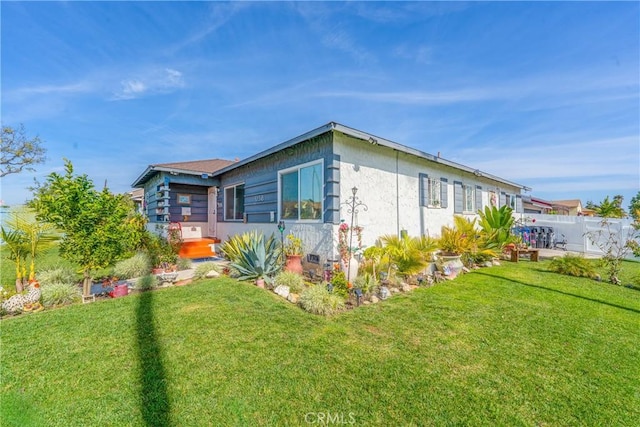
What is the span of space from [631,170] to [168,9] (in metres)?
24.3

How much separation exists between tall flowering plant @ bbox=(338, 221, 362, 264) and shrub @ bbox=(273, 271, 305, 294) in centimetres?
108

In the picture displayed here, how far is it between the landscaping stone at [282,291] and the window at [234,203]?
5.27 meters

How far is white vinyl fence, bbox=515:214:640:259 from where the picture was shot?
10.6 m

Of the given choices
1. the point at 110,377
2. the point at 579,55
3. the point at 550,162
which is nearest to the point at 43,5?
the point at 110,377

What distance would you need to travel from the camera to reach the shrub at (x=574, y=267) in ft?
22.8

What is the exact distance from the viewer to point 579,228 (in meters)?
12.1

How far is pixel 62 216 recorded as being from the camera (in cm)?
461

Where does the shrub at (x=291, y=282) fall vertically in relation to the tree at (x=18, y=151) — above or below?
below

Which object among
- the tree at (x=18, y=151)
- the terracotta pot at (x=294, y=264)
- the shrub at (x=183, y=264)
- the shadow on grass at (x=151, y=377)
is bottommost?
the shadow on grass at (x=151, y=377)

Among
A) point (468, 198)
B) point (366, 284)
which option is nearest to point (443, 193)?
point (468, 198)

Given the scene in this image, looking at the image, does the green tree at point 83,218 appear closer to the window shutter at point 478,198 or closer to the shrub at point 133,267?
the shrub at point 133,267

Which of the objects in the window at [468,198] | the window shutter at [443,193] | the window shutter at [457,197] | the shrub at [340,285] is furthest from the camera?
the window at [468,198]

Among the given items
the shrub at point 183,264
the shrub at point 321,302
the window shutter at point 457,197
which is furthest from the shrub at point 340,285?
the window shutter at point 457,197

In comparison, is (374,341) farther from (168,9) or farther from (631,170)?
(631,170)
